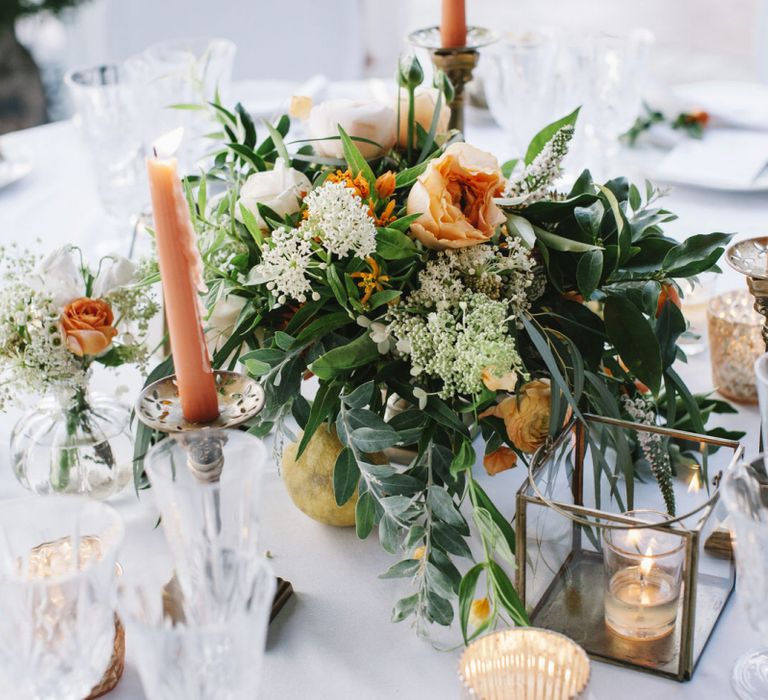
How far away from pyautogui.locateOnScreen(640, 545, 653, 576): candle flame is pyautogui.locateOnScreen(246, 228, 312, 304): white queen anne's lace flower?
323 mm

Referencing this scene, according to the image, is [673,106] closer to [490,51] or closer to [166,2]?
[490,51]

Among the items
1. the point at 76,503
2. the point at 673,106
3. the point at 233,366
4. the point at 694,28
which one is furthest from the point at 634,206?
the point at 694,28

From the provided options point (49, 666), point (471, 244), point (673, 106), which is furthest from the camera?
point (673, 106)

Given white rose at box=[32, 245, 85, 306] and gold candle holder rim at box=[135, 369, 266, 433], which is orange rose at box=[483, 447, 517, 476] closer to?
gold candle holder rim at box=[135, 369, 266, 433]

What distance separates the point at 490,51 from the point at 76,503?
1.09 meters

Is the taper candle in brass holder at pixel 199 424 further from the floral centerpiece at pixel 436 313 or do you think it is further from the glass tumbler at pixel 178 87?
the glass tumbler at pixel 178 87

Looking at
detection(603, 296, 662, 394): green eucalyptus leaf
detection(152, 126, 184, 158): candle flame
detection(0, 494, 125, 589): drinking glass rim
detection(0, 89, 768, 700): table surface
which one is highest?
detection(152, 126, 184, 158): candle flame

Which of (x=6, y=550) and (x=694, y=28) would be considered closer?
(x=6, y=550)

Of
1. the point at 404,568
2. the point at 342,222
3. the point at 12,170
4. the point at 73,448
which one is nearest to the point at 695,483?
the point at 404,568

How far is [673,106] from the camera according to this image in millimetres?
1762

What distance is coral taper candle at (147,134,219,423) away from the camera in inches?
25.4

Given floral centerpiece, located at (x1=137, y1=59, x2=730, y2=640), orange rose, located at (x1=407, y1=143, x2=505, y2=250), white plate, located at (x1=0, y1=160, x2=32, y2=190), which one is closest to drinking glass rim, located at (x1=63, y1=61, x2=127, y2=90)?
white plate, located at (x1=0, y1=160, x2=32, y2=190)

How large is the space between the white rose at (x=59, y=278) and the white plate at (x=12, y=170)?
2.71 feet

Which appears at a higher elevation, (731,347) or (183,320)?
(183,320)
